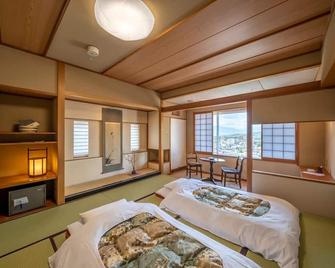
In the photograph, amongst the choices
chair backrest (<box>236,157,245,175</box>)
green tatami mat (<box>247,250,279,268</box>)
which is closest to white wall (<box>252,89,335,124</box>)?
chair backrest (<box>236,157,245,175</box>)

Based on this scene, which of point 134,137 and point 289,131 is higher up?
point 289,131

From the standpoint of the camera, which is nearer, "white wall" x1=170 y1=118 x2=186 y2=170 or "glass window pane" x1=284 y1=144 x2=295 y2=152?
"glass window pane" x1=284 y1=144 x2=295 y2=152

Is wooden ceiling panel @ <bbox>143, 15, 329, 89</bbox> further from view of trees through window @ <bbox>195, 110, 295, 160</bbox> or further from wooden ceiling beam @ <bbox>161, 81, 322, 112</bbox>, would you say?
view of trees through window @ <bbox>195, 110, 295, 160</bbox>

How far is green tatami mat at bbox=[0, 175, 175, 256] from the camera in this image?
192 cm

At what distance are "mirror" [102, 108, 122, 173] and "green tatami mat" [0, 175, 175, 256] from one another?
80cm

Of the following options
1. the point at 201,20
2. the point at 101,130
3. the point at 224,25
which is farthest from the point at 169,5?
the point at 101,130

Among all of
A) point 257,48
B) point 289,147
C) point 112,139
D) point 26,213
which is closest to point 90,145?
point 112,139

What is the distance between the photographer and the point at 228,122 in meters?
5.43

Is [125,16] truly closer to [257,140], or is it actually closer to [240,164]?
[240,164]

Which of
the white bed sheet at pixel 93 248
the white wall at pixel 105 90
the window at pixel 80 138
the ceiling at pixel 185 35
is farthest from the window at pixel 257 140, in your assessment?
the window at pixel 80 138

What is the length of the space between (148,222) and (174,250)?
1.47 ft

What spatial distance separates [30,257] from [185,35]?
313 centimetres

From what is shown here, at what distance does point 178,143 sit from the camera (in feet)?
19.1

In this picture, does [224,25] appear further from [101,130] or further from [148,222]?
[101,130]
